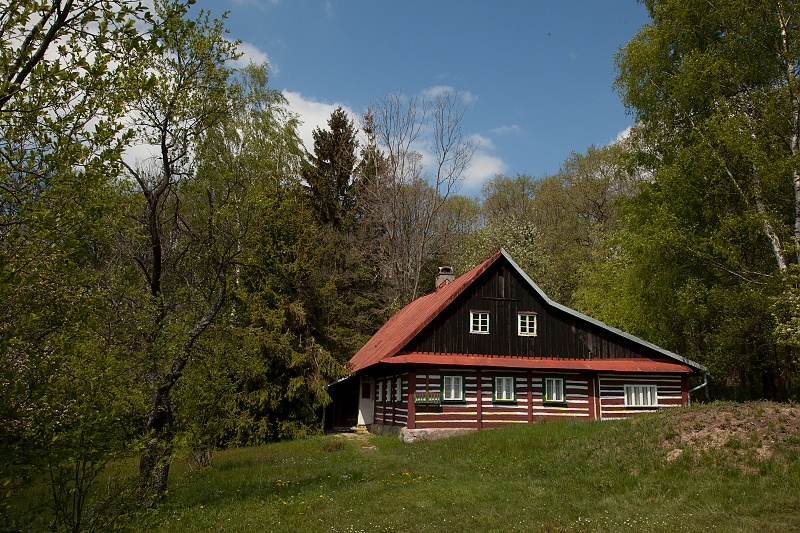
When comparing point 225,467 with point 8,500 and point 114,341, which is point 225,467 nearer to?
point 114,341

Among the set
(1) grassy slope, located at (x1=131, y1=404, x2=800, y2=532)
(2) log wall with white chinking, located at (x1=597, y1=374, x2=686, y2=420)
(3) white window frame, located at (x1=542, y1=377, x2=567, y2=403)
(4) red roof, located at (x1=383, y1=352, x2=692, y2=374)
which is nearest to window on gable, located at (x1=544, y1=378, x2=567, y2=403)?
(3) white window frame, located at (x1=542, y1=377, x2=567, y2=403)

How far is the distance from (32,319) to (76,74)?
2447 mm

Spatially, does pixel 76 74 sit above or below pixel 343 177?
below

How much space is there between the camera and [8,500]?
5.97m

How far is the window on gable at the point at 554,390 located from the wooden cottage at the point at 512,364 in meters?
0.04

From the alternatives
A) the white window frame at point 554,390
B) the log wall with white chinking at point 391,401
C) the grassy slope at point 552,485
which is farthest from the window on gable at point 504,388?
the grassy slope at point 552,485

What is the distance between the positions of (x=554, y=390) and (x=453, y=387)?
4.45 meters

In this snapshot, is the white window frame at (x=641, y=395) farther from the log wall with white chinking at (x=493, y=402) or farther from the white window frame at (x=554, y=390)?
the white window frame at (x=554, y=390)

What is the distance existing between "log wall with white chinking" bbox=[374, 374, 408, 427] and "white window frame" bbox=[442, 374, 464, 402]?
1.61 metres

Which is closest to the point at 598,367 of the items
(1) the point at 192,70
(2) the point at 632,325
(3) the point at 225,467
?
(2) the point at 632,325

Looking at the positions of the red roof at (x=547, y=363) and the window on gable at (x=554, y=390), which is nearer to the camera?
the red roof at (x=547, y=363)

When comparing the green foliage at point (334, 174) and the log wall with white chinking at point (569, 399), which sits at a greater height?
the green foliage at point (334, 174)

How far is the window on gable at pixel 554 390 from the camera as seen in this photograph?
25328 millimetres

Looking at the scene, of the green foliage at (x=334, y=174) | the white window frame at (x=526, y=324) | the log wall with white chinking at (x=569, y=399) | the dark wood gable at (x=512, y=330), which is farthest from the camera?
the green foliage at (x=334, y=174)
